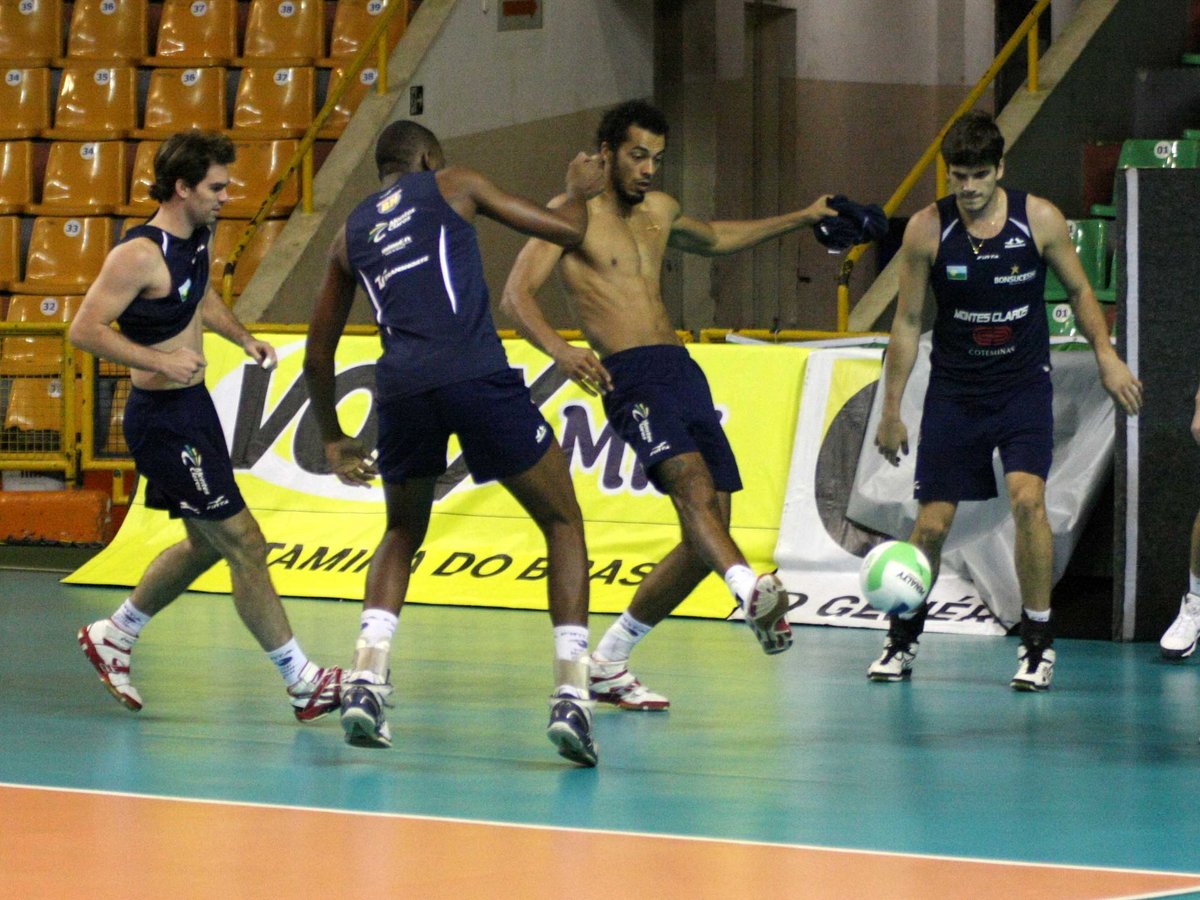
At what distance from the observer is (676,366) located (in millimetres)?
7398

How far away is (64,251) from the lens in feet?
56.1

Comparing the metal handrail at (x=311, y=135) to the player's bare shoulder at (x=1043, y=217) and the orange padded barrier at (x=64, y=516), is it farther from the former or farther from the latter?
the player's bare shoulder at (x=1043, y=217)

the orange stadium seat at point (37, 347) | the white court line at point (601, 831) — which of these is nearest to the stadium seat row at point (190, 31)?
the orange stadium seat at point (37, 347)

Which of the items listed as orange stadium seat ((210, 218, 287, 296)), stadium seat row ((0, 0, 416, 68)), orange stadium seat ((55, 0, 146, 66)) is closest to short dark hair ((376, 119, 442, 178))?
orange stadium seat ((210, 218, 287, 296))

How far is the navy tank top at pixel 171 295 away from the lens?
7.05 meters

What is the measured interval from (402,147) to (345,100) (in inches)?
464

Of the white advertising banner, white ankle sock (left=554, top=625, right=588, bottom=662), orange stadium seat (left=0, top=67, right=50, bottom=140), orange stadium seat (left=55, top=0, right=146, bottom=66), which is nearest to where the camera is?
white ankle sock (left=554, top=625, right=588, bottom=662)

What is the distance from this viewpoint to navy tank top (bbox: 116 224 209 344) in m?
7.05

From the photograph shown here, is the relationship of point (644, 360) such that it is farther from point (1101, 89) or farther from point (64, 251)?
point (64, 251)

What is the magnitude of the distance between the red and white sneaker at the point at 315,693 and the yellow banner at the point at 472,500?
3726mm

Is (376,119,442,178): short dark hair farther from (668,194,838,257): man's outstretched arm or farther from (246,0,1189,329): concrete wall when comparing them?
(246,0,1189,329): concrete wall

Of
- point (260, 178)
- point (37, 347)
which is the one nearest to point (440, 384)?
point (37, 347)

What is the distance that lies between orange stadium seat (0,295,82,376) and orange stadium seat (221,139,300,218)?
65.0 inches

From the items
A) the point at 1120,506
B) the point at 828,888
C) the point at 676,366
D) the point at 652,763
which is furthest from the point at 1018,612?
the point at 828,888
